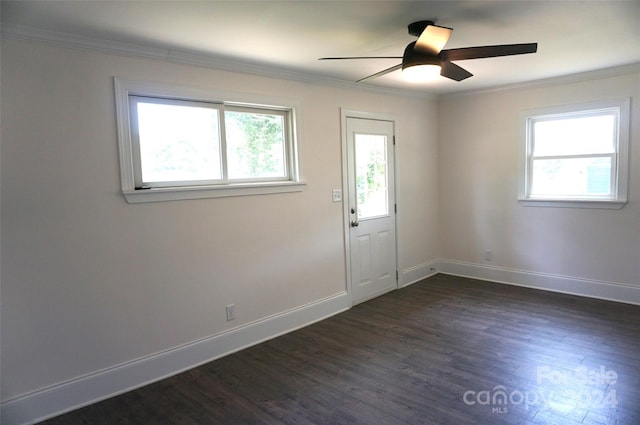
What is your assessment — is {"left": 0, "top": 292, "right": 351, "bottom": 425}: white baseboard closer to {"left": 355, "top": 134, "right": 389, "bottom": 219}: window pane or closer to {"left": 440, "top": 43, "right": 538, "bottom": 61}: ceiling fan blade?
{"left": 355, "top": 134, "right": 389, "bottom": 219}: window pane

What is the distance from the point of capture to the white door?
4.31 metres

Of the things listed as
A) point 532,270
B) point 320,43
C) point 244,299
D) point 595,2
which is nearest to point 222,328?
point 244,299

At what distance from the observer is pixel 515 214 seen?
4.81 meters

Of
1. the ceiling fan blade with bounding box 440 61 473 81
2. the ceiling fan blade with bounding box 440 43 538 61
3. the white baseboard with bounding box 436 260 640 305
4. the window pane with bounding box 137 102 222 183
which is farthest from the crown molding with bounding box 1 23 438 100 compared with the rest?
the white baseboard with bounding box 436 260 640 305

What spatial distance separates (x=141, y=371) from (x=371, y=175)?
3.07m

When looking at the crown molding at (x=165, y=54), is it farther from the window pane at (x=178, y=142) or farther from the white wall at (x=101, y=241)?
the window pane at (x=178, y=142)

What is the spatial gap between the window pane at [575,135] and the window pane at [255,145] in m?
3.16

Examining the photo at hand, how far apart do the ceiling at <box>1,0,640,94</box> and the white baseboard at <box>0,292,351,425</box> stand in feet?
7.40

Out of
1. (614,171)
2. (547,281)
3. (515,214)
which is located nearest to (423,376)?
(547,281)

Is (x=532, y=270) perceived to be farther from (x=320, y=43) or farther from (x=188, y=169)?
(x=188, y=169)

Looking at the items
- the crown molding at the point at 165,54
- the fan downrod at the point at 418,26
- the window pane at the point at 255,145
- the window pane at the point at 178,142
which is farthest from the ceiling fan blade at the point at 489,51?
the window pane at the point at 178,142

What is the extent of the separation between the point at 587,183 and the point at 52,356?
5.23 meters

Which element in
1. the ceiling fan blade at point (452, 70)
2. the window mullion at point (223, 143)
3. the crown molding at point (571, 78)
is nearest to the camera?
the ceiling fan blade at point (452, 70)

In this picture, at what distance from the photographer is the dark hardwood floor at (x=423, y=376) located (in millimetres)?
2395
